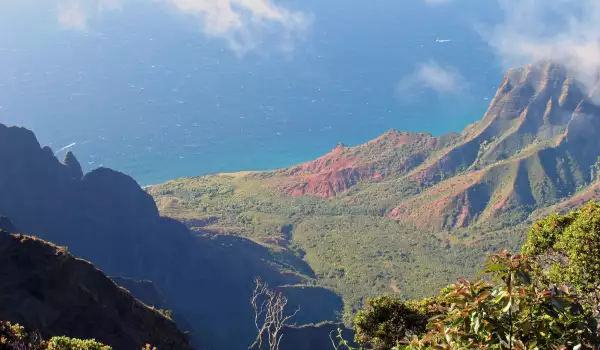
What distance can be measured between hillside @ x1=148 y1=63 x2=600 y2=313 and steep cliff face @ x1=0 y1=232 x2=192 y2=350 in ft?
208

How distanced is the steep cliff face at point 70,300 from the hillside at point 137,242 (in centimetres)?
3676

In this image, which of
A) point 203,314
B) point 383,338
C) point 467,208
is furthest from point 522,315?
point 467,208

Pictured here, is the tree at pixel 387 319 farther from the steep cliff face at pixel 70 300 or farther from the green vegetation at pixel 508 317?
the steep cliff face at pixel 70 300

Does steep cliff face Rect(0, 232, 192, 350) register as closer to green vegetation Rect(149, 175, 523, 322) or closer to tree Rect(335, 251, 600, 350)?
tree Rect(335, 251, 600, 350)

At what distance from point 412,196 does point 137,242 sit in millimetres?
86482

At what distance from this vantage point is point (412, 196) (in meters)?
158

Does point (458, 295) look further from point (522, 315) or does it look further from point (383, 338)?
point (383, 338)

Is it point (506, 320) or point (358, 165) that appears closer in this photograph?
point (506, 320)

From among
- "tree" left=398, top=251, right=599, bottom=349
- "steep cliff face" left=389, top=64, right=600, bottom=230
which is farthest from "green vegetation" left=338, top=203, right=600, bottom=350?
"steep cliff face" left=389, top=64, right=600, bottom=230

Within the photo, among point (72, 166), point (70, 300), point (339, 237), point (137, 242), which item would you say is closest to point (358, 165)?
point (339, 237)

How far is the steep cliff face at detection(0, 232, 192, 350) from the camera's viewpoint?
35.0m

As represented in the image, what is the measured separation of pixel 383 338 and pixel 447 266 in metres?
102

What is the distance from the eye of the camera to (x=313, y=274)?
113312mm

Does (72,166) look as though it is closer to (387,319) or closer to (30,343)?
(387,319)
